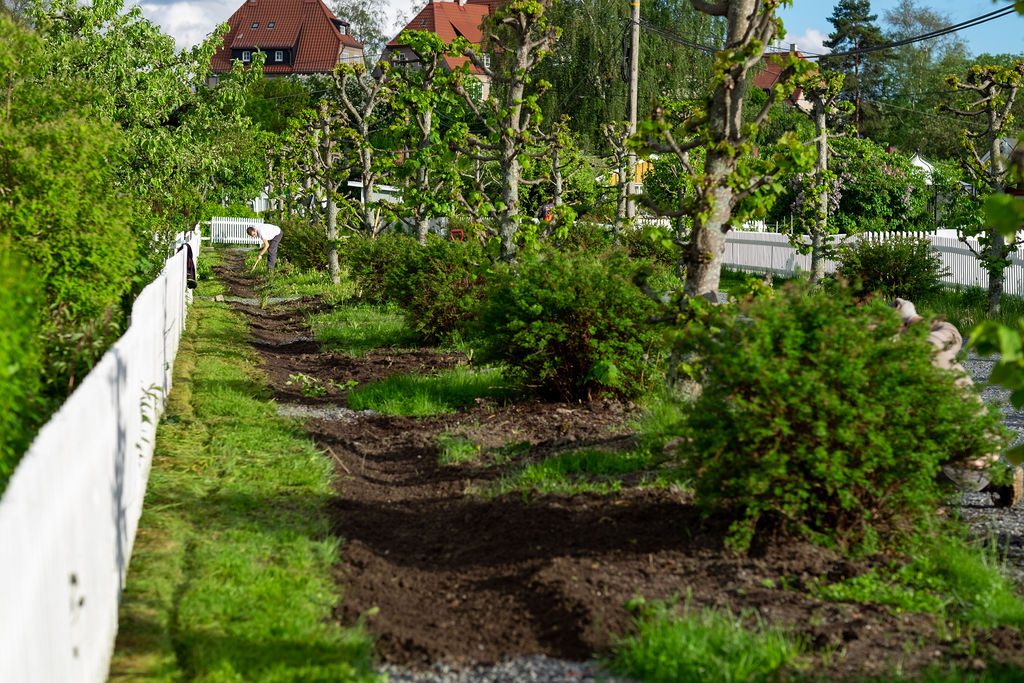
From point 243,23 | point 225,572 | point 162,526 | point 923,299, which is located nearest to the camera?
point 225,572

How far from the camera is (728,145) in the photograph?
903 cm

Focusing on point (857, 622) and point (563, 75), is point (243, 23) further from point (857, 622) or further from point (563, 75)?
point (857, 622)

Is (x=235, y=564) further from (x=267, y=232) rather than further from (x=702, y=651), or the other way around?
(x=267, y=232)

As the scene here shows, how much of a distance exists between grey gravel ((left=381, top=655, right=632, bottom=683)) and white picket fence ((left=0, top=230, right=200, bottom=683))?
1.22 metres

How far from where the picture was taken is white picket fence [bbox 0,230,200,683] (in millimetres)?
3281

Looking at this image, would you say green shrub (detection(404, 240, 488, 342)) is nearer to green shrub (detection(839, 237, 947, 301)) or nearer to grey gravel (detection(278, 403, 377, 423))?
grey gravel (detection(278, 403, 377, 423))

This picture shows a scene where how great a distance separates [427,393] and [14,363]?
6.60 m

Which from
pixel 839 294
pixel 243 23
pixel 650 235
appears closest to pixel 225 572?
pixel 839 294

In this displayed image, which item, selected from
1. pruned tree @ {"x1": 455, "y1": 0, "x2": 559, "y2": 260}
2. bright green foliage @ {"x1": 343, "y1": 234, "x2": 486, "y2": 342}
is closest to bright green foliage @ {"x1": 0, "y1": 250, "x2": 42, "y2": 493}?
bright green foliage @ {"x1": 343, "y1": 234, "x2": 486, "y2": 342}

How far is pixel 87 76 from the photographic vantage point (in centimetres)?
1855

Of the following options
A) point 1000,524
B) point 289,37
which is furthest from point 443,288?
point 289,37

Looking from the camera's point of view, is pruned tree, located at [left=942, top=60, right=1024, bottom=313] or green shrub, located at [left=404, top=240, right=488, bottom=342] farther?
pruned tree, located at [left=942, top=60, right=1024, bottom=313]

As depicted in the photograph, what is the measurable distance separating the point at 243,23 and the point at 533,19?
285ft

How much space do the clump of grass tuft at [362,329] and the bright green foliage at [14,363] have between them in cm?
936
